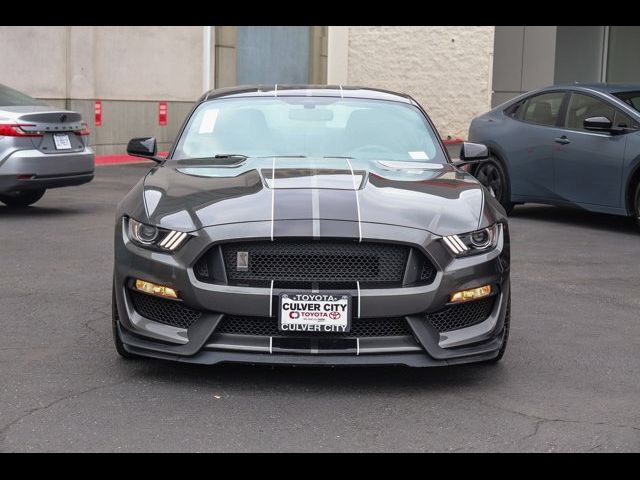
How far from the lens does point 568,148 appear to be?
11984mm

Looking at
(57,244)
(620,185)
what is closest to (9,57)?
(57,244)

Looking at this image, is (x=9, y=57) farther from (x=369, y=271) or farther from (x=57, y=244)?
(x=369, y=271)

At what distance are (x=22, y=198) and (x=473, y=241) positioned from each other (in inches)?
343

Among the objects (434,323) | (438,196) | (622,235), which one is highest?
(438,196)

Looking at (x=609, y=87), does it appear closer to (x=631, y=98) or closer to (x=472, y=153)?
(x=631, y=98)

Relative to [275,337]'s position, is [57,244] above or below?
below

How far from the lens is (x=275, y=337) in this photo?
5.36 meters

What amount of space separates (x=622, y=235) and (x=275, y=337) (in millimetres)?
6992

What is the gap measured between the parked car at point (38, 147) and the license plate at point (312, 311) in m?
7.22

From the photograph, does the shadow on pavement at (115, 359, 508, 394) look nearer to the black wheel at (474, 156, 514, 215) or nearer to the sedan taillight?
the sedan taillight

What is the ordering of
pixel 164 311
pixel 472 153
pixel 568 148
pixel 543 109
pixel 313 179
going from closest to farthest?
pixel 164 311, pixel 313 179, pixel 472 153, pixel 568 148, pixel 543 109

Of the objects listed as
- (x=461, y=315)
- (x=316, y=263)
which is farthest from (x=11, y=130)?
(x=461, y=315)

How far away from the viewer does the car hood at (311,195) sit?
550cm

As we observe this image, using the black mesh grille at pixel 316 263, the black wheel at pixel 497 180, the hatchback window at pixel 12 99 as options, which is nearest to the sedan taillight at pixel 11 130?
the hatchback window at pixel 12 99
